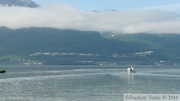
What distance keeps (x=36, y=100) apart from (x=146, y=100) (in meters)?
27.8

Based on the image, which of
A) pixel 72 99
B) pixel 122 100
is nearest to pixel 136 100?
pixel 122 100

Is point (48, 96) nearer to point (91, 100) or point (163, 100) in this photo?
point (91, 100)

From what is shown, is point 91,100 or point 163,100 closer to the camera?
point 163,100

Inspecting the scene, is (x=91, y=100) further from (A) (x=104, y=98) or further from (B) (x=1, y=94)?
(B) (x=1, y=94)

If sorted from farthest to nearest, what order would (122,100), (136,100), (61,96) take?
(61,96) < (122,100) < (136,100)

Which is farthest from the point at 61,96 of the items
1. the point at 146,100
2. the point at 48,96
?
the point at 146,100

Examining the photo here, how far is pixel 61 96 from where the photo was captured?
11756cm

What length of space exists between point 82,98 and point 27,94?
20363 mm

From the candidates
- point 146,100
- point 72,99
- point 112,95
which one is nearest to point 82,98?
point 72,99

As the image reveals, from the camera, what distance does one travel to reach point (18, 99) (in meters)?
112

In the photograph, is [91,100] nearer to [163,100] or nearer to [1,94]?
[163,100]

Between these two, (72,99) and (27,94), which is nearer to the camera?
(72,99)

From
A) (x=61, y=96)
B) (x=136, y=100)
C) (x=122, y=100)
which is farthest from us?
(x=61, y=96)

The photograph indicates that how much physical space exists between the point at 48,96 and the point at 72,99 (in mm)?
10694
